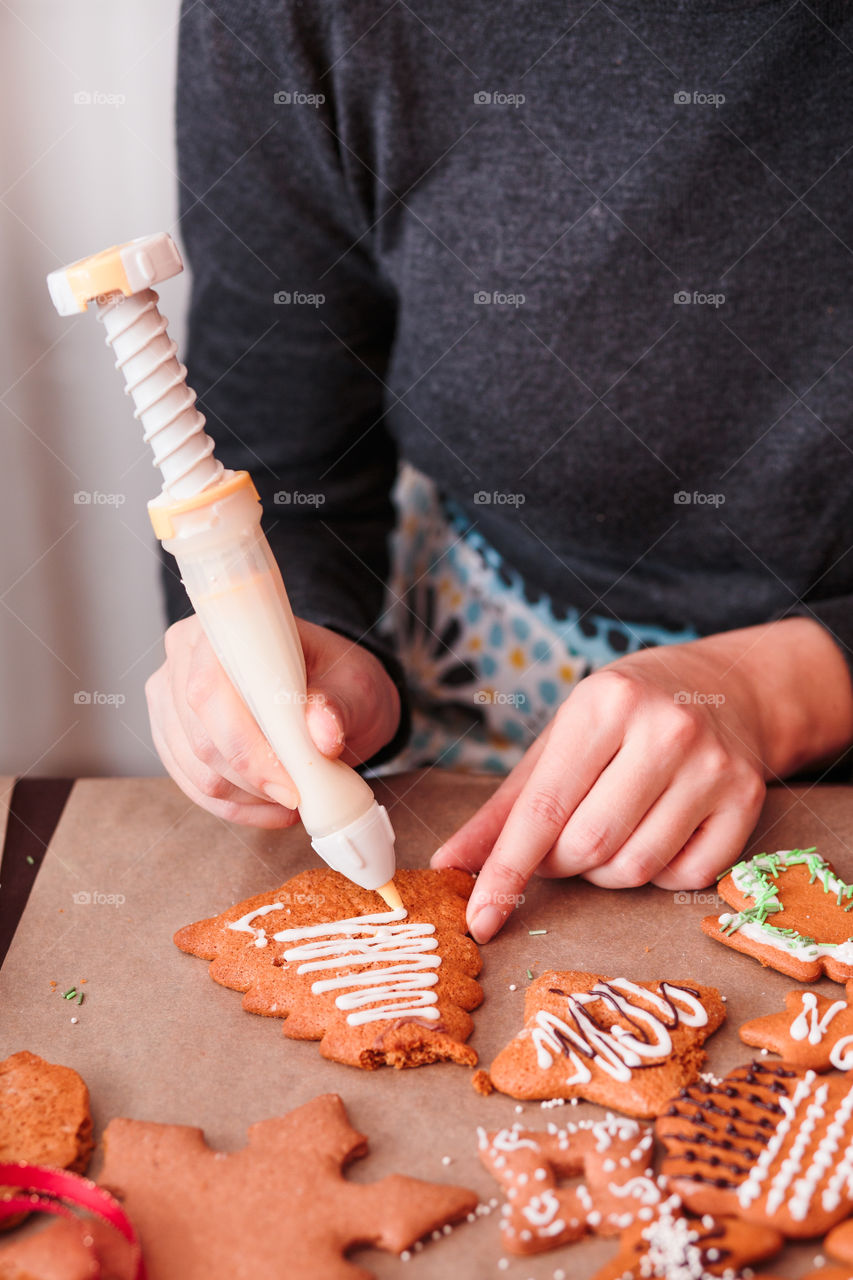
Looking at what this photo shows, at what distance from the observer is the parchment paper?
742 mm

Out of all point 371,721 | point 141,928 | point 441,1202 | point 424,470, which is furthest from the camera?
point 424,470

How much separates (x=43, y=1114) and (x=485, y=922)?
0.38 meters

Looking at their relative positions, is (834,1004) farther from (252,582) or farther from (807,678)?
(252,582)

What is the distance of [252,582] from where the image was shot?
795 millimetres

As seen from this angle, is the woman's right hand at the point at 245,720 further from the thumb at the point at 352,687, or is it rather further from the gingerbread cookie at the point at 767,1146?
the gingerbread cookie at the point at 767,1146

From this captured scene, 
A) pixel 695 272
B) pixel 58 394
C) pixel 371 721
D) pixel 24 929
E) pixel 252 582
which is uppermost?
pixel 695 272

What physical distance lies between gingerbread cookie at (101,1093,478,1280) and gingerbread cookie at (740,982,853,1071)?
27cm

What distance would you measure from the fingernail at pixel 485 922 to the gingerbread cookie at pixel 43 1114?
342 millimetres

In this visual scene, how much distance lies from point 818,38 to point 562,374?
1.36ft

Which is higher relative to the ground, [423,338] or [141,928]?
[423,338]

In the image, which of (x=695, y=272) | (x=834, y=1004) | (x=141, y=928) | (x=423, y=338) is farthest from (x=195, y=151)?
(x=834, y=1004)

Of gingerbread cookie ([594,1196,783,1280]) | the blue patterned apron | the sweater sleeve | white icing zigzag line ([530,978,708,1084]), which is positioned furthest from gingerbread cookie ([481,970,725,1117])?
the blue patterned apron

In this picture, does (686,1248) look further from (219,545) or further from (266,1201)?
(219,545)

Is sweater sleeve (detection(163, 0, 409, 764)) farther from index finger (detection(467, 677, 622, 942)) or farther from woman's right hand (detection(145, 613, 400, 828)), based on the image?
index finger (detection(467, 677, 622, 942))
